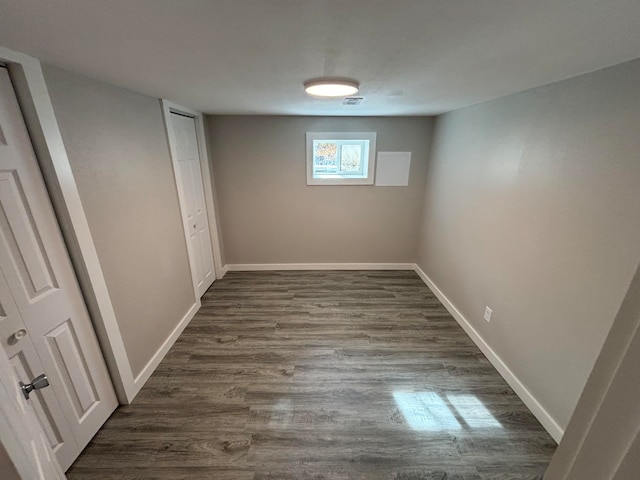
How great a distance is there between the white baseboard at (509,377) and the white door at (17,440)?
228 centimetres

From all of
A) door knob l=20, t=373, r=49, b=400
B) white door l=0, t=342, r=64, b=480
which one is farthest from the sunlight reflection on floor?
door knob l=20, t=373, r=49, b=400

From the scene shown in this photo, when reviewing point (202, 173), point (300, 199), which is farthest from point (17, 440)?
point (300, 199)

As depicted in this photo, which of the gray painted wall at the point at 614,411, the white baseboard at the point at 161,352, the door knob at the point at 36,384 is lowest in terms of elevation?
the white baseboard at the point at 161,352

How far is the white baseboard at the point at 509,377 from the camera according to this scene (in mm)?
1650

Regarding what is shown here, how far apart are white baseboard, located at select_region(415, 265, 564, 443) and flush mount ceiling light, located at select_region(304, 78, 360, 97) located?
7.67ft

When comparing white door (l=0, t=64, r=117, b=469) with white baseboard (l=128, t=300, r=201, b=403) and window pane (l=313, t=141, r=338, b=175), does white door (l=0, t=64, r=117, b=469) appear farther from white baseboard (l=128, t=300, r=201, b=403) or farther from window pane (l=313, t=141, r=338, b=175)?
window pane (l=313, t=141, r=338, b=175)

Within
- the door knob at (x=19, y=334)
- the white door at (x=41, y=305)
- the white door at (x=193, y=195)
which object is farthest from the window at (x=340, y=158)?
the door knob at (x=19, y=334)

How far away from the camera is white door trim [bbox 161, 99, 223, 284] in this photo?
2402 mm

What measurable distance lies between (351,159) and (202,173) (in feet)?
6.43

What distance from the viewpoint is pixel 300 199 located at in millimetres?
3666

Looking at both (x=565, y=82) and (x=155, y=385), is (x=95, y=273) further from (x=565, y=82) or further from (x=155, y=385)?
(x=565, y=82)

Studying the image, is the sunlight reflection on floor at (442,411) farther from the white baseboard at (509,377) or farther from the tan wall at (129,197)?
the tan wall at (129,197)

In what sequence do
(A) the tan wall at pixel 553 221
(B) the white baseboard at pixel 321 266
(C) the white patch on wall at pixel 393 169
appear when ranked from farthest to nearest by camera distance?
(B) the white baseboard at pixel 321 266
(C) the white patch on wall at pixel 393 169
(A) the tan wall at pixel 553 221

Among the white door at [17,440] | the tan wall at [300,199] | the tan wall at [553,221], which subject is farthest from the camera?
the tan wall at [300,199]
